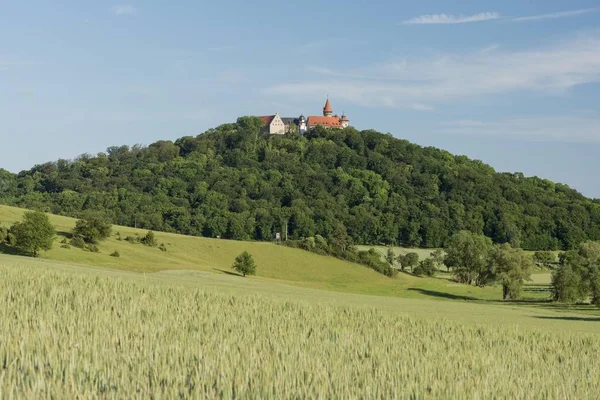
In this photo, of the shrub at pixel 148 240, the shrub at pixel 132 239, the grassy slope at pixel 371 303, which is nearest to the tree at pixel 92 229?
the shrub at pixel 132 239

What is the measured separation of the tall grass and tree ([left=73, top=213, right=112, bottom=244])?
6033 cm

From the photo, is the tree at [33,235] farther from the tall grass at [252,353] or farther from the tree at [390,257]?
the tree at [390,257]

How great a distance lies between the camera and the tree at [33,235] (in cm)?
5975

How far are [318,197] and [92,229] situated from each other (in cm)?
9470

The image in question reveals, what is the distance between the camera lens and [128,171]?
Answer: 607ft

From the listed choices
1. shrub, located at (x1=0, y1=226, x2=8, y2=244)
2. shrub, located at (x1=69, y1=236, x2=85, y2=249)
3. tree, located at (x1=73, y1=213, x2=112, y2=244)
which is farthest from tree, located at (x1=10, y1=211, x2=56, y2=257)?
tree, located at (x1=73, y1=213, x2=112, y2=244)

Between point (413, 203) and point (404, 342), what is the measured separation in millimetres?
151713

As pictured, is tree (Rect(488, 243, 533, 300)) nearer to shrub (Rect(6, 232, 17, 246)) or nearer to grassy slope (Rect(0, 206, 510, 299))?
grassy slope (Rect(0, 206, 510, 299))

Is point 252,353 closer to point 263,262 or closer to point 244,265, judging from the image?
point 244,265

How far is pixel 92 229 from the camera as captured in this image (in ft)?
244

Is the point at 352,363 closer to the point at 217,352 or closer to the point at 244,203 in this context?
the point at 217,352

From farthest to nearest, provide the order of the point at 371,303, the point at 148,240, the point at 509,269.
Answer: the point at 148,240, the point at 509,269, the point at 371,303

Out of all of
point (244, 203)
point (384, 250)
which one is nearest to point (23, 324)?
point (384, 250)

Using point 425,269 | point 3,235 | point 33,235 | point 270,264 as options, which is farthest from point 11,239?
point 425,269
